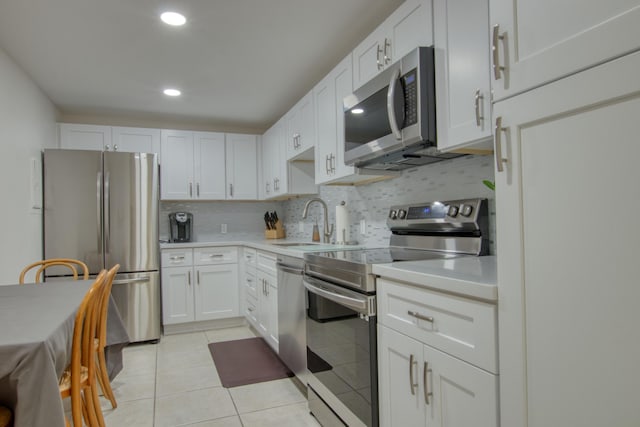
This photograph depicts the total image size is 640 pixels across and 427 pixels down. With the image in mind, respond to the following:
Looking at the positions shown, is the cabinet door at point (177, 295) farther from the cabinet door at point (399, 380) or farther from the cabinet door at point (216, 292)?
the cabinet door at point (399, 380)

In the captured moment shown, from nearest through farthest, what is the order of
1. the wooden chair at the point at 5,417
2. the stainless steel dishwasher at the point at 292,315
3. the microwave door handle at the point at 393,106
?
the wooden chair at the point at 5,417 < the microwave door handle at the point at 393,106 < the stainless steel dishwasher at the point at 292,315

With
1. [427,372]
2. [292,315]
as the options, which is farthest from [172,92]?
[427,372]

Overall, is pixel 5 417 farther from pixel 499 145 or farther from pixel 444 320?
pixel 499 145

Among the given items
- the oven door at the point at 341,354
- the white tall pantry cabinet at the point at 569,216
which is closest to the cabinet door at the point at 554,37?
the white tall pantry cabinet at the point at 569,216

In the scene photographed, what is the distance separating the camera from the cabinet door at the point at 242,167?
179 inches

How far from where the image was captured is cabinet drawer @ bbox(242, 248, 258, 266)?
142 inches

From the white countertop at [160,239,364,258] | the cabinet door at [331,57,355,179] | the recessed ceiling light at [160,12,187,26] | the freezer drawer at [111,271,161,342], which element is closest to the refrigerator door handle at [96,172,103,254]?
the freezer drawer at [111,271,161,342]

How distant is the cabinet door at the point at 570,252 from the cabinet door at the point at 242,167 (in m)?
3.82

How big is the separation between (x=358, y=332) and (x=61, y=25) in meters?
2.52

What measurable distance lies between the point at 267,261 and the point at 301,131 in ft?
3.75

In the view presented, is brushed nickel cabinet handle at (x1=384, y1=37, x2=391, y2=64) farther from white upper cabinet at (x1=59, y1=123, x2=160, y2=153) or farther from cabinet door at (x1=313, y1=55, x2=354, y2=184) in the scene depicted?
white upper cabinet at (x1=59, y1=123, x2=160, y2=153)

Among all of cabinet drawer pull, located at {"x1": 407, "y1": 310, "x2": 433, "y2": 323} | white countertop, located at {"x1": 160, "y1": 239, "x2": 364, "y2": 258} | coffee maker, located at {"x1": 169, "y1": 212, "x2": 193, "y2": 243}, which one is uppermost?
coffee maker, located at {"x1": 169, "y1": 212, "x2": 193, "y2": 243}

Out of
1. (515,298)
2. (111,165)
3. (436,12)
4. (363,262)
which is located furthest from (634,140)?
(111,165)

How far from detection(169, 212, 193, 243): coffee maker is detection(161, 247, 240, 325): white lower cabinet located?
1.50 ft
